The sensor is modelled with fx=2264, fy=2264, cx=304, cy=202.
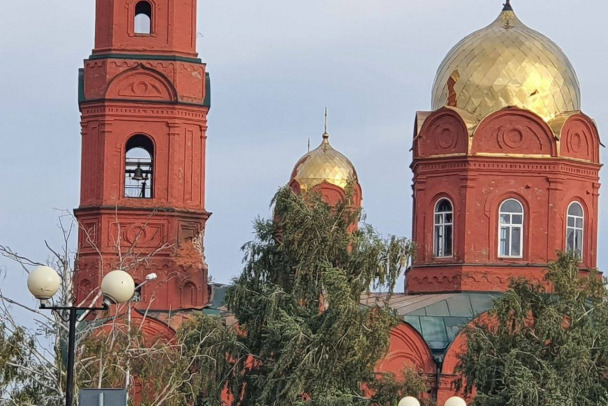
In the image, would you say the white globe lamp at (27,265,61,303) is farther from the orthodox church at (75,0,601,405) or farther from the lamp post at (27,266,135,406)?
the orthodox church at (75,0,601,405)

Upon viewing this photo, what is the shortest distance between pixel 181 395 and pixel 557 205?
42.4ft

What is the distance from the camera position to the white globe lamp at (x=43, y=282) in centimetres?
2412

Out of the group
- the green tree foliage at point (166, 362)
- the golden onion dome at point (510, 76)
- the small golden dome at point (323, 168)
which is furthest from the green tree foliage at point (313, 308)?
the small golden dome at point (323, 168)

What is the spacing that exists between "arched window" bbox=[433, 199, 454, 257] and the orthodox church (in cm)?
3

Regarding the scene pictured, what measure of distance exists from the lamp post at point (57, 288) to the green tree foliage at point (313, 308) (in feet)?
39.3

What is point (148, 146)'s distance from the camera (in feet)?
143

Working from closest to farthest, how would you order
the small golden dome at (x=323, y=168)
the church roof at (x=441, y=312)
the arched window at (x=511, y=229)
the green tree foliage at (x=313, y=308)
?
the green tree foliage at (x=313, y=308), the church roof at (x=441, y=312), the arched window at (x=511, y=229), the small golden dome at (x=323, y=168)

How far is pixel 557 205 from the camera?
44219mm

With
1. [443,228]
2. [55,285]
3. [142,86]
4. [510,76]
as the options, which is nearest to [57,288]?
[55,285]

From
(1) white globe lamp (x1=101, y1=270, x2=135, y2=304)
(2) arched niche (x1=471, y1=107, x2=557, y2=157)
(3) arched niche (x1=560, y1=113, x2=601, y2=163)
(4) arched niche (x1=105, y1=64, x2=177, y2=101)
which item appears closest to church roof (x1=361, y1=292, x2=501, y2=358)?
(2) arched niche (x1=471, y1=107, x2=557, y2=157)

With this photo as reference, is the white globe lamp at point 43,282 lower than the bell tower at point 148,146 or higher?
lower

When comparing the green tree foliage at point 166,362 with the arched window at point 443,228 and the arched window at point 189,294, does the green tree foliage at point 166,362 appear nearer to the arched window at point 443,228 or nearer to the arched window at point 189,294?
the arched window at point 189,294

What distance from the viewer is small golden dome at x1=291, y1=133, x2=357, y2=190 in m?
57.2

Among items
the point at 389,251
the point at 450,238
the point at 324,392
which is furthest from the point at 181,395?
the point at 450,238
